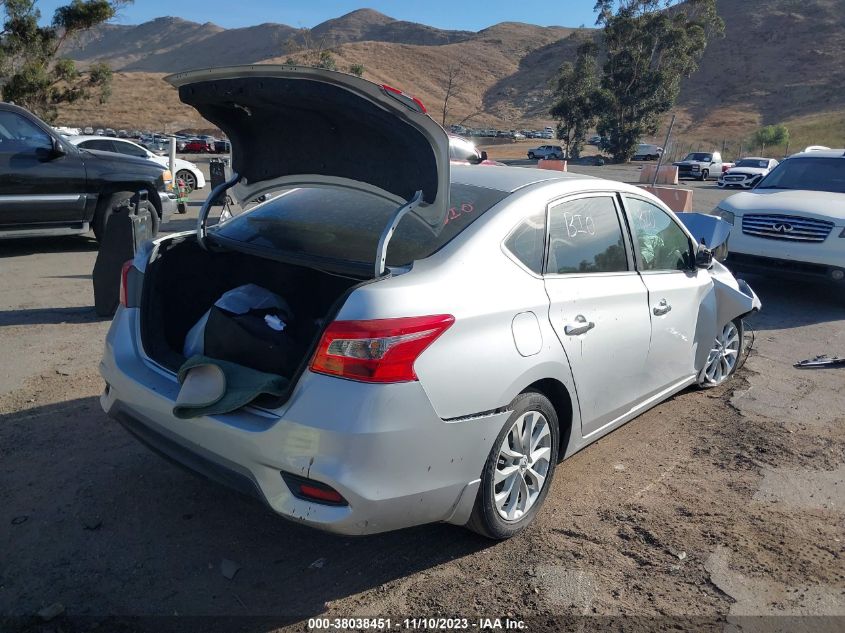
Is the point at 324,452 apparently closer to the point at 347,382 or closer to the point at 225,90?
the point at 347,382

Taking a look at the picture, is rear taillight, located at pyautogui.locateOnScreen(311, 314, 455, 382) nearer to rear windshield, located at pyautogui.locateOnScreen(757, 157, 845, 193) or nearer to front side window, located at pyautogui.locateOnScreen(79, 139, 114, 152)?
rear windshield, located at pyautogui.locateOnScreen(757, 157, 845, 193)

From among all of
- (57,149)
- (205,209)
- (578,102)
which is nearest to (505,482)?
(205,209)

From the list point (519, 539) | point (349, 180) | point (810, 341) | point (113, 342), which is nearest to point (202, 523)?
point (113, 342)

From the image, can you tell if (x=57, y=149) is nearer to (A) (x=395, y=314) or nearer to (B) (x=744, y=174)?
(A) (x=395, y=314)

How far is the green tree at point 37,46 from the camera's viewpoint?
26125 millimetres

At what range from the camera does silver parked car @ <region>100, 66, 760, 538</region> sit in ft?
8.85

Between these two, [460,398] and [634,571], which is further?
[634,571]

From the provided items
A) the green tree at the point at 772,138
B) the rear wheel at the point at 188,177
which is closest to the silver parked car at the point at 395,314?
the rear wheel at the point at 188,177

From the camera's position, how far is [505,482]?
10.6 ft

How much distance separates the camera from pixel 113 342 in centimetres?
350

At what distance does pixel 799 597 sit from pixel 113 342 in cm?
331

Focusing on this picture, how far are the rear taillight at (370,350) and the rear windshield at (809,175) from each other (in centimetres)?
841

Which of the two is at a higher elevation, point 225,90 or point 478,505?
point 225,90

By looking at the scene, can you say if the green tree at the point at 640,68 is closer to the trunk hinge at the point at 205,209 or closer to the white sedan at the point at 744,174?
the white sedan at the point at 744,174
